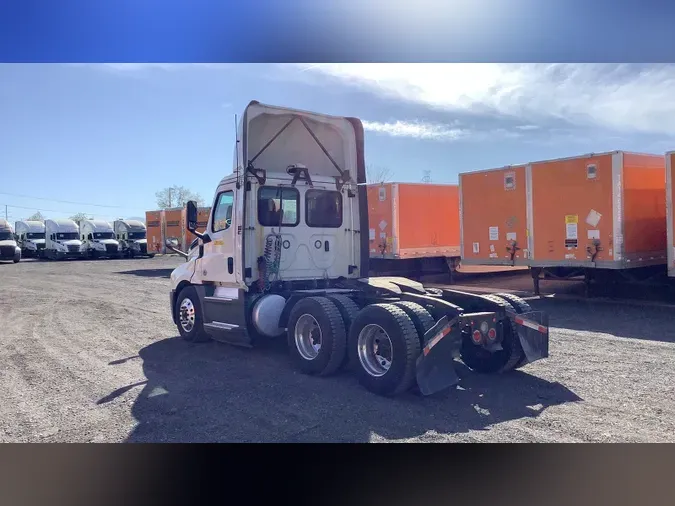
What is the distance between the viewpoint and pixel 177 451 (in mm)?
4875

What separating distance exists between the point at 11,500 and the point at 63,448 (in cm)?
82

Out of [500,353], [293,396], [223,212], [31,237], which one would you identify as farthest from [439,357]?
[31,237]

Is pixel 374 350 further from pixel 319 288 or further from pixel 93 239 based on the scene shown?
pixel 93 239

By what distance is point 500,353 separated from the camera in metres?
6.66

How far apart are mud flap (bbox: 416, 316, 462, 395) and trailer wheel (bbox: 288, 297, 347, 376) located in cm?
A: 126

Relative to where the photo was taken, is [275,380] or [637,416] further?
[275,380]

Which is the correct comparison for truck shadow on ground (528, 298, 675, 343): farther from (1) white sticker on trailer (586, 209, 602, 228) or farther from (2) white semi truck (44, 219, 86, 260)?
(2) white semi truck (44, 219, 86, 260)

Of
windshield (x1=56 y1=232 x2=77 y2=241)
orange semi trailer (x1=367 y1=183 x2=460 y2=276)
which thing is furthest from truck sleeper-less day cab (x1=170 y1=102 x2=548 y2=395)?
windshield (x1=56 y1=232 x2=77 y2=241)

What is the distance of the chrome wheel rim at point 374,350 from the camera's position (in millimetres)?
6102

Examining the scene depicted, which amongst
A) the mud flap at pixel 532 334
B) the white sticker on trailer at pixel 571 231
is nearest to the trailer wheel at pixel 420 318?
the mud flap at pixel 532 334

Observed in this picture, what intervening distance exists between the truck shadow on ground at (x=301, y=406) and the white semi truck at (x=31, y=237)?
4021 cm

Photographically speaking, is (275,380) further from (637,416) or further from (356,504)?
(637,416)
